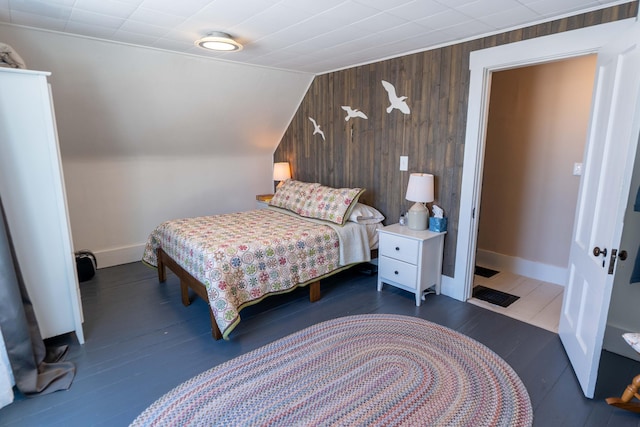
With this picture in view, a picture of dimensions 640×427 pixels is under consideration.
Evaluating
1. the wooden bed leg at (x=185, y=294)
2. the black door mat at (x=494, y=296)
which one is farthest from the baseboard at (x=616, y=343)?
the wooden bed leg at (x=185, y=294)

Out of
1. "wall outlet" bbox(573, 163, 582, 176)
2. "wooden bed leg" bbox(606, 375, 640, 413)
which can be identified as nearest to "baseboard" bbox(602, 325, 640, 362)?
"wooden bed leg" bbox(606, 375, 640, 413)

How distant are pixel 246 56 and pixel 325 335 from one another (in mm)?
2568

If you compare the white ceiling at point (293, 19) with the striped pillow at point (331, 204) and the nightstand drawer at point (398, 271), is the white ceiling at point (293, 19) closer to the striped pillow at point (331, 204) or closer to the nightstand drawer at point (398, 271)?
the striped pillow at point (331, 204)

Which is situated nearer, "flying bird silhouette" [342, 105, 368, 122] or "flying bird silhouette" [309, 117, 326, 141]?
Answer: "flying bird silhouette" [342, 105, 368, 122]

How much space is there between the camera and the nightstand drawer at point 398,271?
3033 millimetres

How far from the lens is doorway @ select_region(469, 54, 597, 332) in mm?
3117

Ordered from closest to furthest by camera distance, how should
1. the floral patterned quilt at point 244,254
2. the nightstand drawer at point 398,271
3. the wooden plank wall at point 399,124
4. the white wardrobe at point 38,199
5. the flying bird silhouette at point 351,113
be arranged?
the white wardrobe at point 38,199, the floral patterned quilt at point 244,254, the wooden plank wall at point 399,124, the nightstand drawer at point 398,271, the flying bird silhouette at point 351,113

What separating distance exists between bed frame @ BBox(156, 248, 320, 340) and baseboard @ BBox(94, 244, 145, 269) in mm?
838

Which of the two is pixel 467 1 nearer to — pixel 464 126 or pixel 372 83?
pixel 464 126

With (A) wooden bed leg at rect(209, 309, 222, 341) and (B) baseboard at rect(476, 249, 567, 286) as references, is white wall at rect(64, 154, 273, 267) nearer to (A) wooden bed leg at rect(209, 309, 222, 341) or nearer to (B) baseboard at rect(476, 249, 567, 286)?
(A) wooden bed leg at rect(209, 309, 222, 341)

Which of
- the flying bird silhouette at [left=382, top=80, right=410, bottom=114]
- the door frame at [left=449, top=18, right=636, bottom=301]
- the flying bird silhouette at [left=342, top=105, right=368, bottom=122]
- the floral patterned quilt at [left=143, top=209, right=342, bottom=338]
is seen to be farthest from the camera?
the flying bird silhouette at [left=342, top=105, right=368, bottom=122]

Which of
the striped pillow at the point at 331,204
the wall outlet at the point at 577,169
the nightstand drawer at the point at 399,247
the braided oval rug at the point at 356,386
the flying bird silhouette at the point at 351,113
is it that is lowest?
the braided oval rug at the point at 356,386

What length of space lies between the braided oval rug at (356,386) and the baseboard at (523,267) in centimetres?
161

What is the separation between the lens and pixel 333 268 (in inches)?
126
